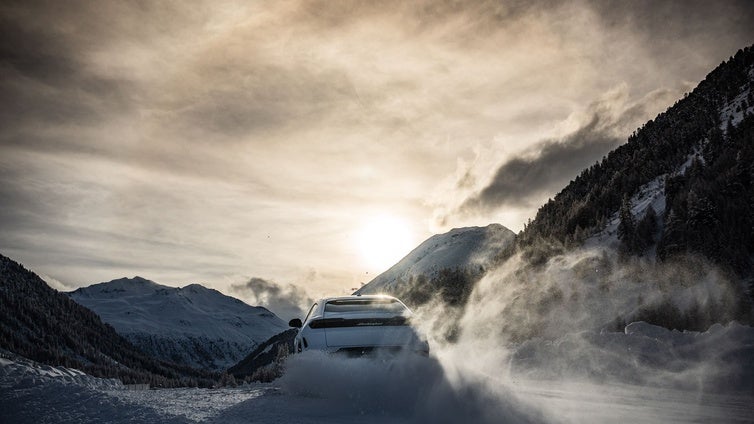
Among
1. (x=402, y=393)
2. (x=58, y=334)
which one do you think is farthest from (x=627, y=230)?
(x=58, y=334)

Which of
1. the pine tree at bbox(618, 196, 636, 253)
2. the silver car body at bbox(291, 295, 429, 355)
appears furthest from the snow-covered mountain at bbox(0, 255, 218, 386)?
the silver car body at bbox(291, 295, 429, 355)

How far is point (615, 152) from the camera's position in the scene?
4328 centimetres

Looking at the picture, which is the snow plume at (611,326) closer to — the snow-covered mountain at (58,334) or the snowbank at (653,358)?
the snowbank at (653,358)

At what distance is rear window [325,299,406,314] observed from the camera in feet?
25.9

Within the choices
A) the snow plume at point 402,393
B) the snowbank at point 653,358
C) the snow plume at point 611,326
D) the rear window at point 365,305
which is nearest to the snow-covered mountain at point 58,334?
the snow plume at point 611,326

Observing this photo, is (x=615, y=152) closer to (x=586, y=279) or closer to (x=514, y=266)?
(x=514, y=266)

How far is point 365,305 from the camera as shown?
8.19m

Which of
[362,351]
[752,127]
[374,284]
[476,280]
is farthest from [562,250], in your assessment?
[374,284]

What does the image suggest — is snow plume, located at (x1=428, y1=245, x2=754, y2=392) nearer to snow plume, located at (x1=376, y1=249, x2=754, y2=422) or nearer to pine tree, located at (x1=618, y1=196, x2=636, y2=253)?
snow plume, located at (x1=376, y1=249, x2=754, y2=422)

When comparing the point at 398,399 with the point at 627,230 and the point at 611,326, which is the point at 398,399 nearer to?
the point at 611,326

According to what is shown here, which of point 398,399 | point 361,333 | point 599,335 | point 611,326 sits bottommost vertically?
point 398,399

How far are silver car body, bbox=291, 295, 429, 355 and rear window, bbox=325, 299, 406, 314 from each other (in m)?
0.09

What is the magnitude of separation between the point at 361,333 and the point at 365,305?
3.25 ft

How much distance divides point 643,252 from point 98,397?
22.6 m
